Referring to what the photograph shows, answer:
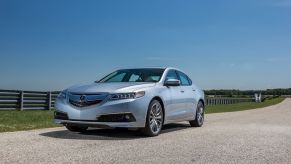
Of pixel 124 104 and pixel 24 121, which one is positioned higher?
pixel 124 104

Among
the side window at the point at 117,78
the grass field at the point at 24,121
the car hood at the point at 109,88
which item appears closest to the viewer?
the car hood at the point at 109,88

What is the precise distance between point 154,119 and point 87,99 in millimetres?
1515

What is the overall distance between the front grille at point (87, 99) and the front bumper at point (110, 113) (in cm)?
7

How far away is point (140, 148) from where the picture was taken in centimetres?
745

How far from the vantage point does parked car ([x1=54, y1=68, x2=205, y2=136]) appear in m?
8.68

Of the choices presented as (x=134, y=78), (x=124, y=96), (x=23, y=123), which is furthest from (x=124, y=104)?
(x=23, y=123)

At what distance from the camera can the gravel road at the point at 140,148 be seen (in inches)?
250

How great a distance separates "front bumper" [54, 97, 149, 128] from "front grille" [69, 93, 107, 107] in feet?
0.23

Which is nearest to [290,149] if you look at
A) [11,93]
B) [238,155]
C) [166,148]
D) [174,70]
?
[238,155]

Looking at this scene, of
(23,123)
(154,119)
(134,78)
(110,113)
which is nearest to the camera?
(110,113)

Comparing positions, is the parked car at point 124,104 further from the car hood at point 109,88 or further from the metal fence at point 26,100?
the metal fence at point 26,100

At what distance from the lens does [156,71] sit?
34.7 feet

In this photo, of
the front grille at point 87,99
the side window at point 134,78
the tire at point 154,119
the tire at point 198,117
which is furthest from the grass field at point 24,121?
the tire at point 198,117

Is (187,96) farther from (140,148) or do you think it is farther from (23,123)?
(23,123)
